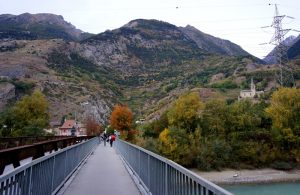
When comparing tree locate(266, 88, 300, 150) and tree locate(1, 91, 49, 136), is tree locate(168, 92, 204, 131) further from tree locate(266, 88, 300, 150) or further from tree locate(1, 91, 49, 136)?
tree locate(1, 91, 49, 136)

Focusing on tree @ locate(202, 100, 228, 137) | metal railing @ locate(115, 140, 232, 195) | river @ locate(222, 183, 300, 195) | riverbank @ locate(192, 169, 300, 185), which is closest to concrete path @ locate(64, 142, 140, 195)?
metal railing @ locate(115, 140, 232, 195)

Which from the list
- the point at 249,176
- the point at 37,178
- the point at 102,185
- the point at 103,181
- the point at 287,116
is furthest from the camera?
the point at 287,116

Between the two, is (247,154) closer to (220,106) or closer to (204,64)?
(220,106)

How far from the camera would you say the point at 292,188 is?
55.9 m

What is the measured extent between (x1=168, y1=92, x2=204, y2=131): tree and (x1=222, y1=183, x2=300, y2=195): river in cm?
1804

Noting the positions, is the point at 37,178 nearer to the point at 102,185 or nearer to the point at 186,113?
the point at 102,185

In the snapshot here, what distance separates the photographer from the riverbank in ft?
203

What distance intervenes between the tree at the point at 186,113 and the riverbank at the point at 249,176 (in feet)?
39.2

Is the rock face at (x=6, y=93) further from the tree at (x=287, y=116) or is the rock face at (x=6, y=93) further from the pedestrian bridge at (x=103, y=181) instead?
the pedestrian bridge at (x=103, y=181)

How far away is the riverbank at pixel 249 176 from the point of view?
61.8 metres

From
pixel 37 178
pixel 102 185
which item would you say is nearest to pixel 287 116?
pixel 102 185

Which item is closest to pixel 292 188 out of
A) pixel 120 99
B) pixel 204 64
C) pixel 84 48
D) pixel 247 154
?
pixel 247 154

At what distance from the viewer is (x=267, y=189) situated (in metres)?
55.2

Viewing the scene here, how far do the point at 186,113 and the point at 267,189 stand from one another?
2237cm
